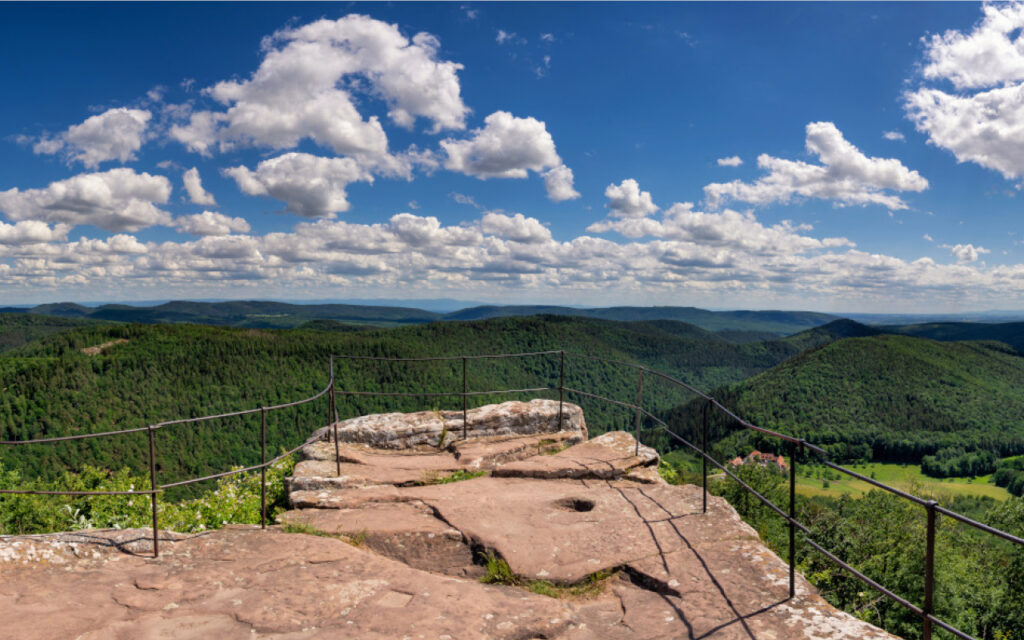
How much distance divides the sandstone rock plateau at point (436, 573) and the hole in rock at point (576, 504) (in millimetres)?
17

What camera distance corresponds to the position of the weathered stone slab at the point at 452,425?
10.3m

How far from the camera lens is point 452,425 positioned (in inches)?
424

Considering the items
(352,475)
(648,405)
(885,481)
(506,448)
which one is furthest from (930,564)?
(648,405)

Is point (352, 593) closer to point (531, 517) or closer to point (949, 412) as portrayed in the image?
point (531, 517)

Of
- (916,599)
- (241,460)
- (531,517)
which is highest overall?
(531,517)

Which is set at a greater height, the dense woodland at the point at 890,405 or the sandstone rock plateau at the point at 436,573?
the sandstone rock plateau at the point at 436,573

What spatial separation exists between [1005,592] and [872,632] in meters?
24.4

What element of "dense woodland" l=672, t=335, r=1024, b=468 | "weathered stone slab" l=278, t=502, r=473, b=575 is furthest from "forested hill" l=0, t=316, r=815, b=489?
"weathered stone slab" l=278, t=502, r=473, b=575

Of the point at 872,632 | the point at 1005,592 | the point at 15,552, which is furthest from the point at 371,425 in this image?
the point at 1005,592

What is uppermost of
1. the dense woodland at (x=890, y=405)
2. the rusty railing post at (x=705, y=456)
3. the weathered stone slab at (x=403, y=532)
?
the rusty railing post at (x=705, y=456)

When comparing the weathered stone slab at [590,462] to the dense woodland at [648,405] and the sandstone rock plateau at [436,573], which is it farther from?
the dense woodland at [648,405]

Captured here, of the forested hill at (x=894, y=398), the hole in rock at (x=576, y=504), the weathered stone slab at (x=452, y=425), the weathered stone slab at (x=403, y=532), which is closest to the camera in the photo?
the weathered stone slab at (x=403, y=532)

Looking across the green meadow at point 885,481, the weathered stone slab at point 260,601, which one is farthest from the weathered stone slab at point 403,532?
the green meadow at point 885,481

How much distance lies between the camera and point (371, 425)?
10.5 m
